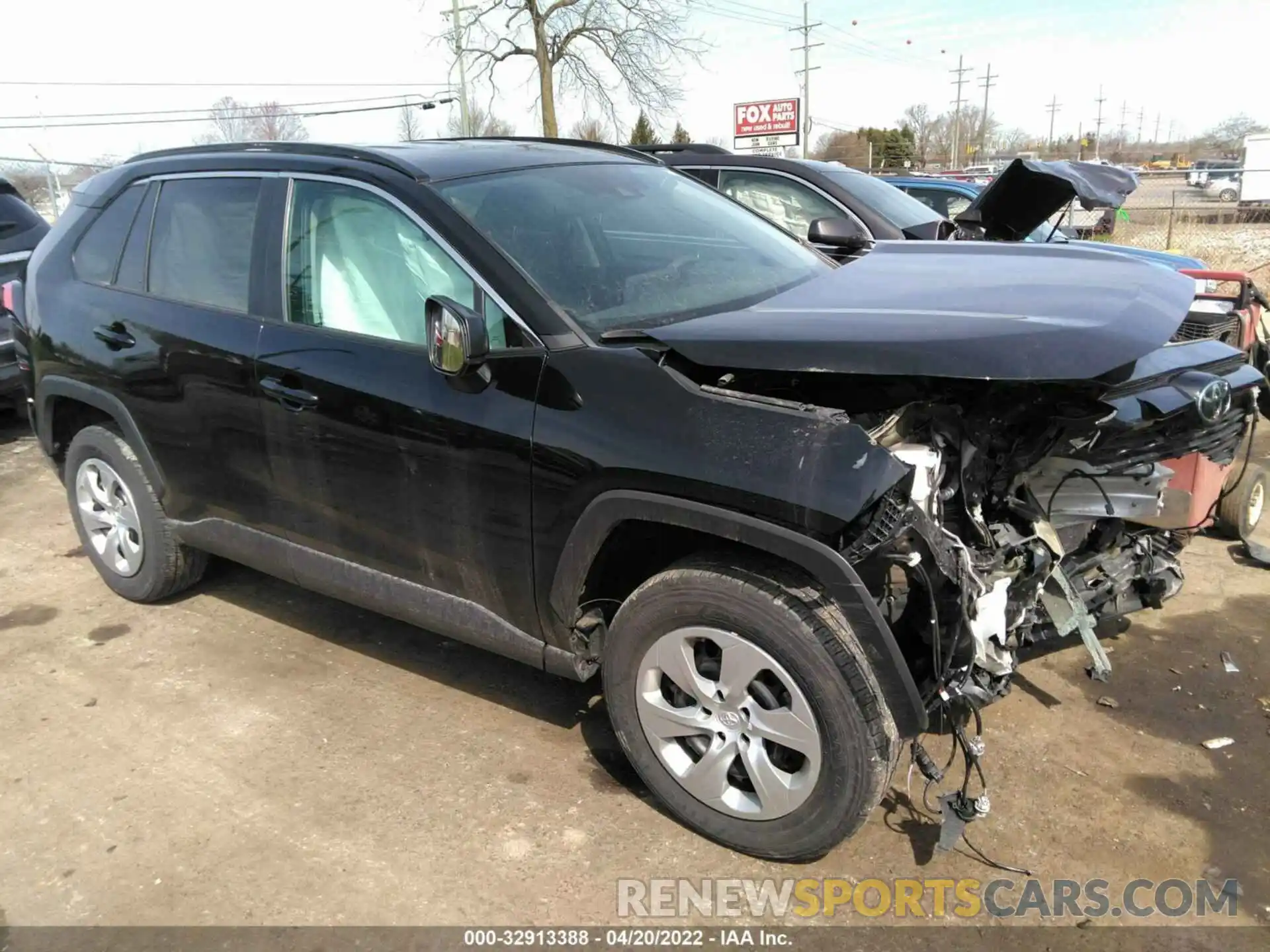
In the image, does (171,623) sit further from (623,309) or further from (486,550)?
(623,309)

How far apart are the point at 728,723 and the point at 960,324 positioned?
125cm

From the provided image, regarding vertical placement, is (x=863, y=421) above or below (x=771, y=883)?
above

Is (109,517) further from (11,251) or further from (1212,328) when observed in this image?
(1212,328)

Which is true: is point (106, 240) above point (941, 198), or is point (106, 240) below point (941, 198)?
above

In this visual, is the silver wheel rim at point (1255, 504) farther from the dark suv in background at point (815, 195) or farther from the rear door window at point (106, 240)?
the rear door window at point (106, 240)

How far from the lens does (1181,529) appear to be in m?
3.14

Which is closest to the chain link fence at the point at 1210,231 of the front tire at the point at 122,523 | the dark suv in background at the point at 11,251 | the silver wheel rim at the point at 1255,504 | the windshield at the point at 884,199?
the windshield at the point at 884,199

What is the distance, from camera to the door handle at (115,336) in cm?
376

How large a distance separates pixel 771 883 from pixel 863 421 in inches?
52.4

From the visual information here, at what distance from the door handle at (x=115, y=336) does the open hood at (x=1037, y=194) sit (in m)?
4.11

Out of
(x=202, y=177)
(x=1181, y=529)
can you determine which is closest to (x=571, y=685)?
(x=1181, y=529)

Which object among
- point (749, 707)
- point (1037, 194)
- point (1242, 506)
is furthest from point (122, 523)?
point (1242, 506)

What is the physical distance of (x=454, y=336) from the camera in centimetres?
263

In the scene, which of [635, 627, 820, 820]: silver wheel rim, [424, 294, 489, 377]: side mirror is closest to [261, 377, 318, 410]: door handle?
[424, 294, 489, 377]: side mirror
